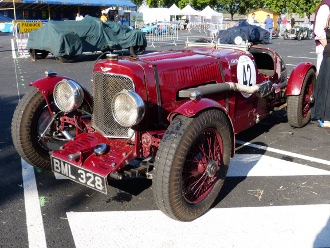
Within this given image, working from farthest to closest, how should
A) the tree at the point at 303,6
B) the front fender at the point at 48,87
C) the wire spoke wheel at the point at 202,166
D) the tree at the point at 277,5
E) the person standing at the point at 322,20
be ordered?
the tree at the point at 277,5 → the tree at the point at 303,6 → the person standing at the point at 322,20 → the front fender at the point at 48,87 → the wire spoke wheel at the point at 202,166

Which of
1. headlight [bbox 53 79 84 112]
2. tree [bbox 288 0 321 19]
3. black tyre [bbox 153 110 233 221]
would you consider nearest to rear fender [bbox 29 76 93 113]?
headlight [bbox 53 79 84 112]

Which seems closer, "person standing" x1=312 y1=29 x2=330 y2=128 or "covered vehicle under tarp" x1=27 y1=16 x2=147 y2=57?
"person standing" x1=312 y1=29 x2=330 y2=128

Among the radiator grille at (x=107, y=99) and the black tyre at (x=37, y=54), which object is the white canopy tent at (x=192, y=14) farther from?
the radiator grille at (x=107, y=99)

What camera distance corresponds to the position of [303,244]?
2.84 metres

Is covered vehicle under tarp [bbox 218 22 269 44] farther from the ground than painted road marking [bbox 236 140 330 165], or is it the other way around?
covered vehicle under tarp [bbox 218 22 269 44]

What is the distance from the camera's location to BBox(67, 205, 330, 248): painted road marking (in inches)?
113

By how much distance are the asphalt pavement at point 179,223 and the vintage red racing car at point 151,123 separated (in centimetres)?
23

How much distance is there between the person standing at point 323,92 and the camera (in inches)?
214

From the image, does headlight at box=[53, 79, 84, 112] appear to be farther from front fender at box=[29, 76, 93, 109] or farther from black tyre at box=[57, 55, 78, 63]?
black tyre at box=[57, 55, 78, 63]

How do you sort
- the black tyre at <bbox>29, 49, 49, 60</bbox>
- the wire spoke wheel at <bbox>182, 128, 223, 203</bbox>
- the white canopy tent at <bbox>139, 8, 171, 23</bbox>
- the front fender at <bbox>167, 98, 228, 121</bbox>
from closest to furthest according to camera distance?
1. the front fender at <bbox>167, 98, 228, 121</bbox>
2. the wire spoke wheel at <bbox>182, 128, 223, 203</bbox>
3. the black tyre at <bbox>29, 49, 49, 60</bbox>
4. the white canopy tent at <bbox>139, 8, 171, 23</bbox>

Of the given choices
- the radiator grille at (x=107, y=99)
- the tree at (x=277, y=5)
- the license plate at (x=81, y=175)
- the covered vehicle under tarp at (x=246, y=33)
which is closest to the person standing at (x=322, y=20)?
the radiator grille at (x=107, y=99)

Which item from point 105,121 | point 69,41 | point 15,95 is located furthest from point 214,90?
point 69,41

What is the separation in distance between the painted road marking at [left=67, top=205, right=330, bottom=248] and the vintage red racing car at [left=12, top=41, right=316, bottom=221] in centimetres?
17

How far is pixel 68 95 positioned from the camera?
3709mm
